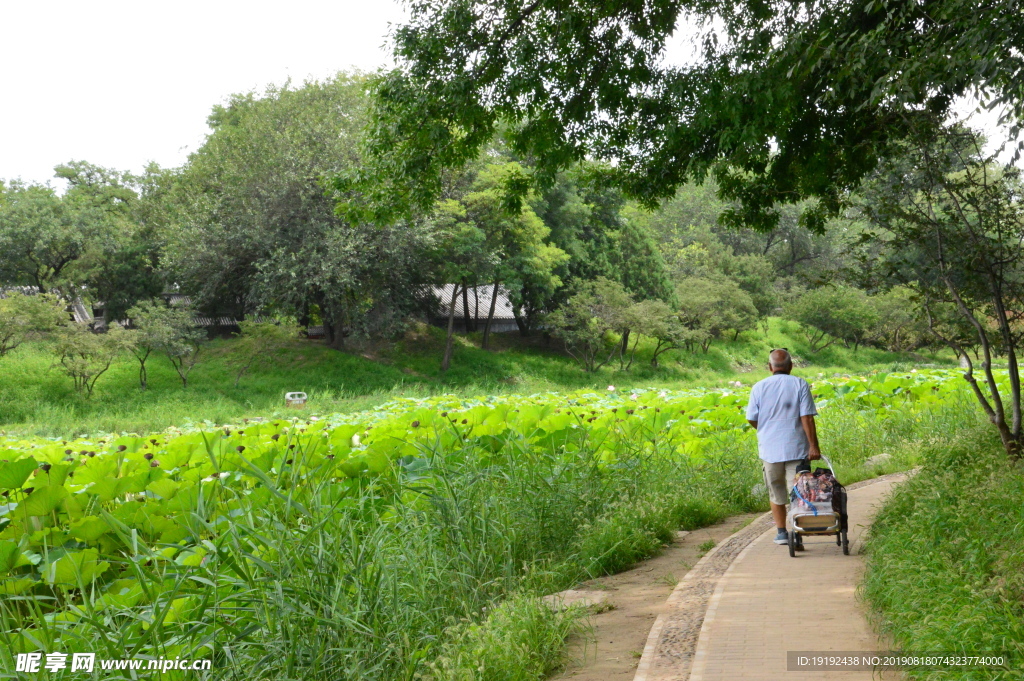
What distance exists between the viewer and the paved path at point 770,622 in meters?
3.92

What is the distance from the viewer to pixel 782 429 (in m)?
6.36

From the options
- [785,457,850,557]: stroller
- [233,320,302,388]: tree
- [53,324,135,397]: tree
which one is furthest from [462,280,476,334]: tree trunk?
[785,457,850,557]: stroller

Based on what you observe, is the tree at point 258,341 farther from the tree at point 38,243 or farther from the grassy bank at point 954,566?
the grassy bank at point 954,566

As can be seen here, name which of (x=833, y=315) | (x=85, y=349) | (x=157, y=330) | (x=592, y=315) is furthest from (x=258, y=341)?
(x=833, y=315)

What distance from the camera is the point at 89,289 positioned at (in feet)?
121

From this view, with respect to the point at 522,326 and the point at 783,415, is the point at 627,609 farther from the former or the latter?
the point at 522,326

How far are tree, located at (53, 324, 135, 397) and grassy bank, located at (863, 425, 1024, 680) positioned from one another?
85.4 feet

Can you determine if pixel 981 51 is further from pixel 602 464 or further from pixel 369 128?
pixel 369 128

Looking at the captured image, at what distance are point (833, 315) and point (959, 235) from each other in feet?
133

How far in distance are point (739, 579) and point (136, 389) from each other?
27.6m

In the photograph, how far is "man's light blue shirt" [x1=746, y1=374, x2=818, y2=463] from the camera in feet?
20.6

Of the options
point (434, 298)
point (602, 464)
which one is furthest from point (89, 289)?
point (602, 464)

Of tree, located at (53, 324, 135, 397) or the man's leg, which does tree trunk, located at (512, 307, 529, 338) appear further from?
the man's leg

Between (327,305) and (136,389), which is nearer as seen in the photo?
(136,389)
